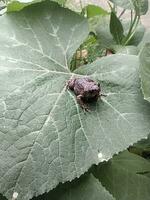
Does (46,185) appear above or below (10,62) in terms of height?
below

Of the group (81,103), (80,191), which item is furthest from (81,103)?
(80,191)

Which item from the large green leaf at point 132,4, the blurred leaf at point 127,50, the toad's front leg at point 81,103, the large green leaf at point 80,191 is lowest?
the large green leaf at point 80,191

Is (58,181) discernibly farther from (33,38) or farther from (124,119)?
(33,38)

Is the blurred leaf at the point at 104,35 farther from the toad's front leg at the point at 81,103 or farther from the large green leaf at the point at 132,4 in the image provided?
the toad's front leg at the point at 81,103

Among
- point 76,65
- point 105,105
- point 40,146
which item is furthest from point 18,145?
point 76,65

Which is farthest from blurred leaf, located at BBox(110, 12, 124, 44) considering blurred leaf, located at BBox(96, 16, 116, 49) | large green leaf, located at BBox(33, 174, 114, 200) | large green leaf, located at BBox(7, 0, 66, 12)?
large green leaf, located at BBox(33, 174, 114, 200)

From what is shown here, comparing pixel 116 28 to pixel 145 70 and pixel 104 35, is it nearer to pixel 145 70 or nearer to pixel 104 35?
pixel 104 35

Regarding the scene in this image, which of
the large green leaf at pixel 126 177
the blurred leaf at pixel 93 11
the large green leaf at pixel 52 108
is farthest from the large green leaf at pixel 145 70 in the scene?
the blurred leaf at pixel 93 11
